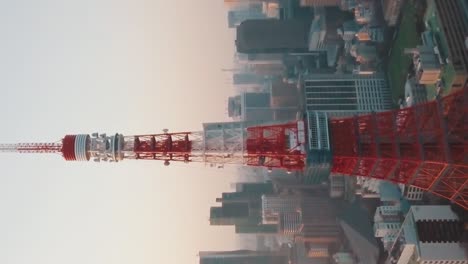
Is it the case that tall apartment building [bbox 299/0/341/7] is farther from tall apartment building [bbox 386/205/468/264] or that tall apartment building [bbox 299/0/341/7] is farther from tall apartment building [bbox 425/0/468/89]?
tall apartment building [bbox 386/205/468/264]

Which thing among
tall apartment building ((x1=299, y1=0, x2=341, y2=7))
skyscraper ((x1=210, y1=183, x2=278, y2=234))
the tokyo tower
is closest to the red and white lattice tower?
the tokyo tower

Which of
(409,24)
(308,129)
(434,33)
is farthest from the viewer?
(409,24)

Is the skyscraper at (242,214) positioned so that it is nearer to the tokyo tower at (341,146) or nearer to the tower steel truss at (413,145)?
the tokyo tower at (341,146)

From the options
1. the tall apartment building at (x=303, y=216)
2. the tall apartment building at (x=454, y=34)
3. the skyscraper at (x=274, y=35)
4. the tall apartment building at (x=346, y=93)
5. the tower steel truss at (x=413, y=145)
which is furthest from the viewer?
the skyscraper at (x=274, y=35)

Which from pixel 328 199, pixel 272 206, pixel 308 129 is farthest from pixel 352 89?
pixel 308 129

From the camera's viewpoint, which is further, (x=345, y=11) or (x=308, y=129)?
(x=345, y=11)

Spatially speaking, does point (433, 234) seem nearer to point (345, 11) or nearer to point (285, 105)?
point (345, 11)

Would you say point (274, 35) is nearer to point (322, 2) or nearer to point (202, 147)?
point (322, 2)

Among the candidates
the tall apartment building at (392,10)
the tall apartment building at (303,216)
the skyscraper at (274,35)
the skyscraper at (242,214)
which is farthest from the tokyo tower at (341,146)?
the skyscraper at (242,214)
